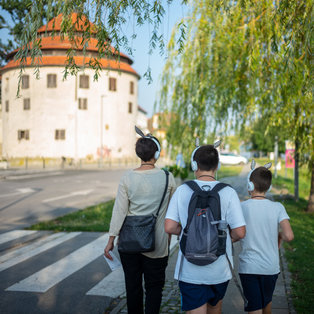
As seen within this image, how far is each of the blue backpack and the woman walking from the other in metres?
0.71

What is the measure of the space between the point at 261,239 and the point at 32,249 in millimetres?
5338

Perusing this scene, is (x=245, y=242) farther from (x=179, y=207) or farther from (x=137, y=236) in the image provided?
(x=137, y=236)

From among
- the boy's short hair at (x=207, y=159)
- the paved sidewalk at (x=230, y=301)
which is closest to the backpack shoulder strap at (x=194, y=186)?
the boy's short hair at (x=207, y=159)

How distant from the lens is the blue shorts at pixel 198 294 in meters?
2.74

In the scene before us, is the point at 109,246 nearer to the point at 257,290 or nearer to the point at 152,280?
the point at 152,280

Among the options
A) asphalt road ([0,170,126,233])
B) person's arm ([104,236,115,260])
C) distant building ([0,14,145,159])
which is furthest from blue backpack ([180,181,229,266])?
distant building ([0,14,145,159])

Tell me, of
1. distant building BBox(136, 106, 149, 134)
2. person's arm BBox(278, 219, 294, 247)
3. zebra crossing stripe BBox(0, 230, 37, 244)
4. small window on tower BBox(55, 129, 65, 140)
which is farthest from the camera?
distant building BBox(136, 106, 149, 134)

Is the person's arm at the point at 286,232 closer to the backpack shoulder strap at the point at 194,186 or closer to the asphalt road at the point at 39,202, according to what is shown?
the backpack shoulder strap at the point at 194,186

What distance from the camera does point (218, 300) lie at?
2.82 metres

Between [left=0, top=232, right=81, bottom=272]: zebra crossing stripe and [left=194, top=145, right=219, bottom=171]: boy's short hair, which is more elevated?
[left=194, top=145, right=219, bottom=171]: boy's short hair

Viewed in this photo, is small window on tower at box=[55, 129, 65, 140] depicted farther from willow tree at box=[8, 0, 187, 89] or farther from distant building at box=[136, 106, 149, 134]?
willow tree at box=[8, 0, 187, 89]

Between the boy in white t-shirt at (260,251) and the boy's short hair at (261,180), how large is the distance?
103 millimetres

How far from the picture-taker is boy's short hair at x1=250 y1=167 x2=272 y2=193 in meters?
3.14

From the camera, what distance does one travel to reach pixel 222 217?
274 cm
